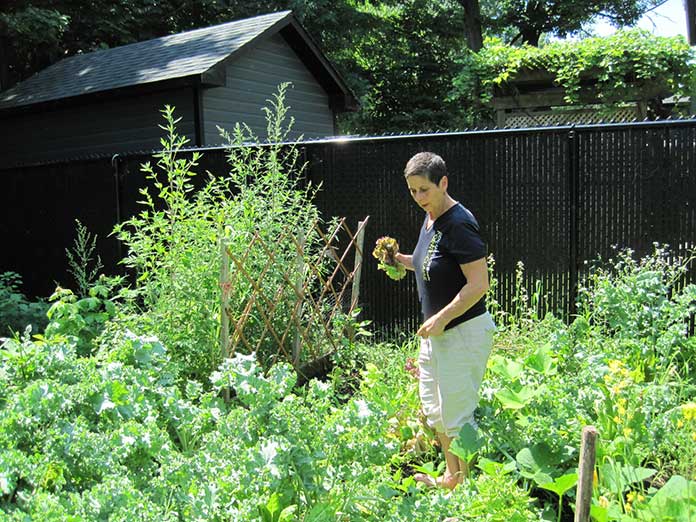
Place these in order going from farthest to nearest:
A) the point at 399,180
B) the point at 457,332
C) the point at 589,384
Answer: the point at 399,180
the point at 589,384
the point at 457,332

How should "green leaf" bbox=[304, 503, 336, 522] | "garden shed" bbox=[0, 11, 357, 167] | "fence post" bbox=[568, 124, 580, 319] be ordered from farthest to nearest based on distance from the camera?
1. "garden shed" bbox=[0, 11, 357, 167]
2. "fence post" bbox=[568, 124, 580, 319]
3. "green leaf" bbox=[304, 503, 336, 522]

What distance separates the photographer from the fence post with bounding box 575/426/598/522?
71.1 inches

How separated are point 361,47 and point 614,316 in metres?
18.5

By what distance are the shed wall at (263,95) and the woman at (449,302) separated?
8009 mm

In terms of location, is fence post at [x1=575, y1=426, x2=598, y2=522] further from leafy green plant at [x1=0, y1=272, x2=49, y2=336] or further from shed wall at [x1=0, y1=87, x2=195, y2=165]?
shed wall at [x1=0, y1=87, x2=195, y2=165]

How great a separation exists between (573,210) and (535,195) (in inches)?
12.4

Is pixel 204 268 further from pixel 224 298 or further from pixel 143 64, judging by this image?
pixel 143 64

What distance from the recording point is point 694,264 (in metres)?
4.67

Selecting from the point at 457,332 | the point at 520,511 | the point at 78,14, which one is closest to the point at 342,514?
the point at 520,511

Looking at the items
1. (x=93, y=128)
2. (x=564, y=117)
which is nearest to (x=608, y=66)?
(x=564, y=117)

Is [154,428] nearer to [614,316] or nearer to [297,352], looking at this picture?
[297,352]

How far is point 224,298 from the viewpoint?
3750mm

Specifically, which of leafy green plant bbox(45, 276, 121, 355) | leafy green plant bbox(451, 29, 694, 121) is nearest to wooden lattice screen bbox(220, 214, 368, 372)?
leafy green plant bbox(45, 276, 121, 355)

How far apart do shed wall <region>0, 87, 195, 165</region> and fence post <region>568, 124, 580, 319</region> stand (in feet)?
22.2
